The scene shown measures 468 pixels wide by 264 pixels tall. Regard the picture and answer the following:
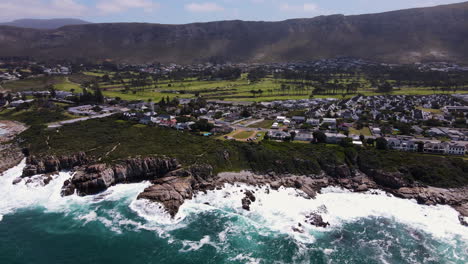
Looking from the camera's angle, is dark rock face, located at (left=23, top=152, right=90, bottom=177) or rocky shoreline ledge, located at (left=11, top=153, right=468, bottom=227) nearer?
rocky shoreline ledge, located at (left=11, top=153, right=468, bottom=227)

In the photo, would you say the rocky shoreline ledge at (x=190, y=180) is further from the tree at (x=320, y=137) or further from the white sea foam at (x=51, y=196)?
the tree at (x=320, y=137)

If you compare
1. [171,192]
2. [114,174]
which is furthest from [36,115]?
[171,192]

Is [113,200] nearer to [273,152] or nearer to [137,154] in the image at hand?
[137,154]

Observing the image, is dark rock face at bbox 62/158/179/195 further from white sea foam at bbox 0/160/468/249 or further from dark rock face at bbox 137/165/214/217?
dark rock face at bbox 137/165/214/217

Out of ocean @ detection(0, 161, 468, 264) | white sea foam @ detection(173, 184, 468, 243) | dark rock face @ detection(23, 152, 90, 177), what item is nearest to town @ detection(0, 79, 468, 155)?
white sea foam @ detection(173, 184, 468, 243)

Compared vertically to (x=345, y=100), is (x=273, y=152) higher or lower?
lower

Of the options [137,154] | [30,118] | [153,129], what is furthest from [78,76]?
[137,154]

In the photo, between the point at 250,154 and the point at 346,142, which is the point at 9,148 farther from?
the point at 346,142
